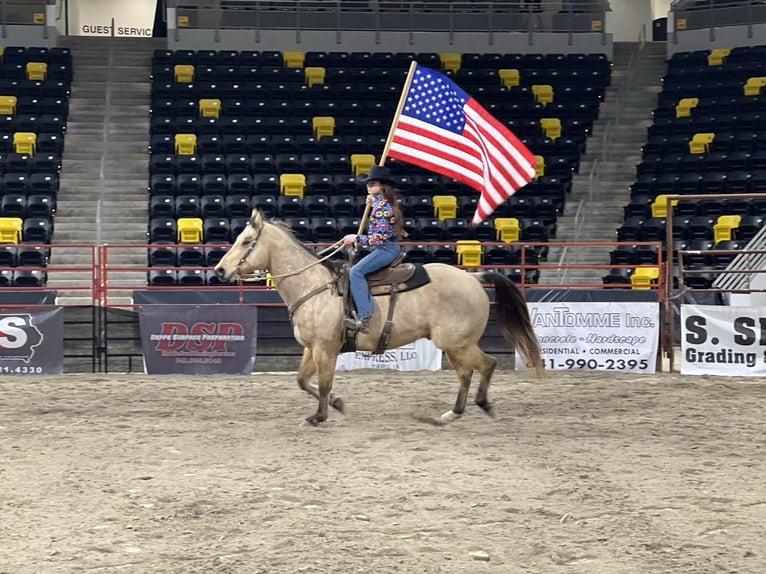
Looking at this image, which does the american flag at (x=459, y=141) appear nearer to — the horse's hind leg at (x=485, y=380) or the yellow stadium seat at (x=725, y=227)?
the horse's hind leg at (x=485, y=380)

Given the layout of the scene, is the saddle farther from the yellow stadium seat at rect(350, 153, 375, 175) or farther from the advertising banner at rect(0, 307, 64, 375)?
the yellow stadium seat at rect(350, 153, 375, 175)

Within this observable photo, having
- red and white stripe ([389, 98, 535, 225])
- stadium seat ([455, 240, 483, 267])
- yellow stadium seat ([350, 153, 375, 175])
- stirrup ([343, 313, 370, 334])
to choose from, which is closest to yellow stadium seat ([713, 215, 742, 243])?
stadium seat ([455, 240, 483, 267])

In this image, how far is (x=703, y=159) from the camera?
22.8 metres

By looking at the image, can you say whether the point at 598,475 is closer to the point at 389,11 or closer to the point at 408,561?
the point at 408,561

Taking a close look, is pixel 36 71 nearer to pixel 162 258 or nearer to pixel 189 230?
pixel 189 230

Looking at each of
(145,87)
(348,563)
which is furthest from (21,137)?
(348,563)

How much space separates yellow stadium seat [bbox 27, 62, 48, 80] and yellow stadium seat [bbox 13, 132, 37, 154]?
12.4ft

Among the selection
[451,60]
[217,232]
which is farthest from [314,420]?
[451,60]

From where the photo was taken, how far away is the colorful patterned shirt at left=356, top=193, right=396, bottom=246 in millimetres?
9047

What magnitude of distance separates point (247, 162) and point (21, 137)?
213 inches

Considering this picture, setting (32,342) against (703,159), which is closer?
(32,342)

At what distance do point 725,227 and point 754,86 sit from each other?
767 centimetres

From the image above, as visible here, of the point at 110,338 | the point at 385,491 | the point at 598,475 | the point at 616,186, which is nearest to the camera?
the point at 385,491

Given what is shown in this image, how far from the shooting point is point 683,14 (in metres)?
28.8
